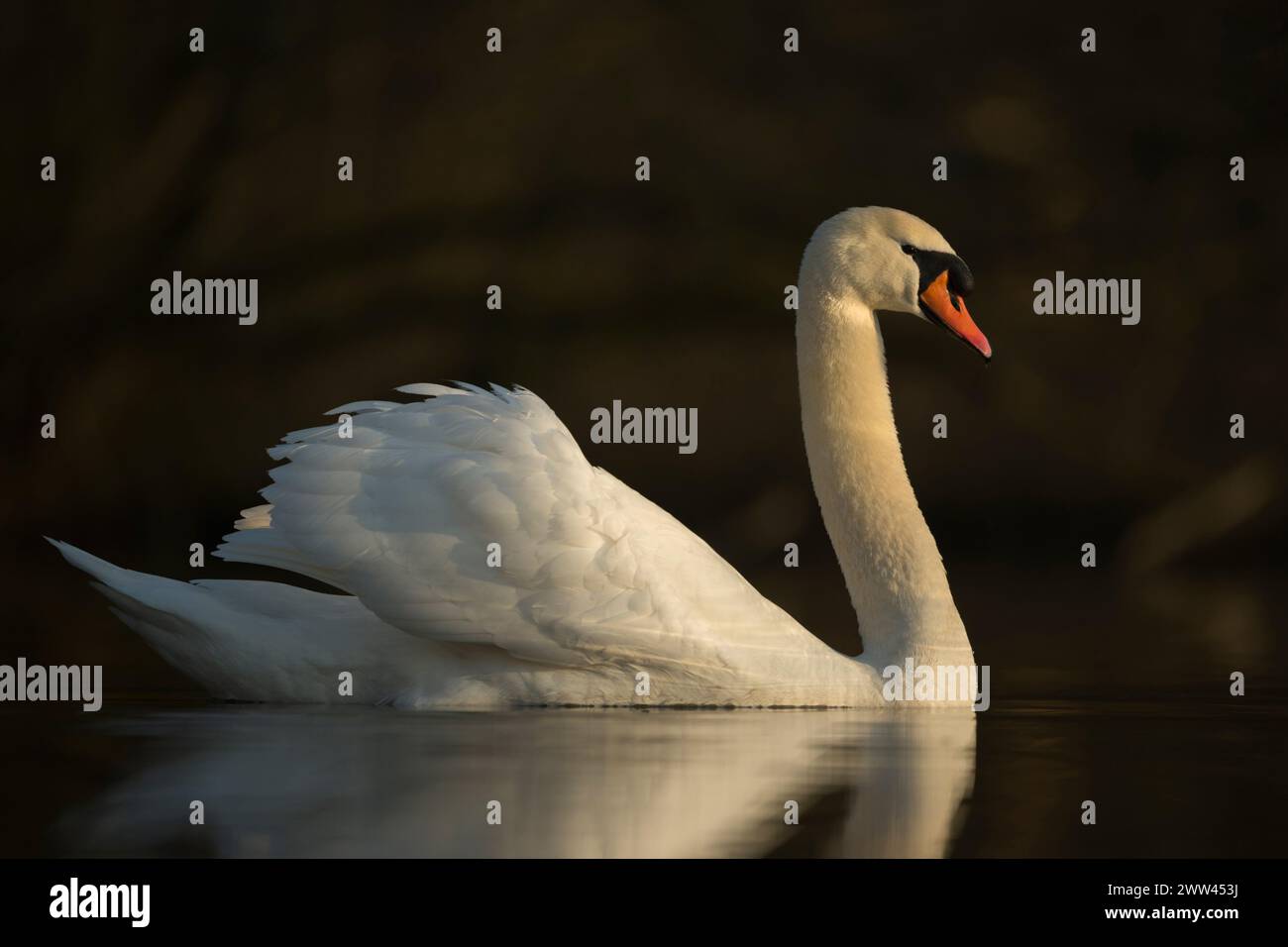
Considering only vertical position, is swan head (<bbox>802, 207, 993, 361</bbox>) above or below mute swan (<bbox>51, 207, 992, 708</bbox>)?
above

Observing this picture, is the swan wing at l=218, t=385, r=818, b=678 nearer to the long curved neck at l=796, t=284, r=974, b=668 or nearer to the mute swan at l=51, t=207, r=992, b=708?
the mute swan at l=51, t=207, r=992, b=708

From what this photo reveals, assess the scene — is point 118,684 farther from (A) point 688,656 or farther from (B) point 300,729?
(A) point 688,656

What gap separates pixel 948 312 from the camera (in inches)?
280

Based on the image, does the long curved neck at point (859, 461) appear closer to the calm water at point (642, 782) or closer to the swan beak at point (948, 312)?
the swan beak at point (948, 312)

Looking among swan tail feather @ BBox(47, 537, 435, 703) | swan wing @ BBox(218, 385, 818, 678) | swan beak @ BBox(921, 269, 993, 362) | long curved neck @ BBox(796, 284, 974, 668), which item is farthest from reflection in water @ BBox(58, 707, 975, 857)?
swan beak @ BBox(921, 269, 993, 362)

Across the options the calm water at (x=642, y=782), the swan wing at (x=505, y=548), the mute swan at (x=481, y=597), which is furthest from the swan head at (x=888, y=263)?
the calm water at (x=642, y=782)

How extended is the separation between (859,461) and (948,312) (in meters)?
0.54

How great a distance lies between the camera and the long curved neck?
695 centimetres

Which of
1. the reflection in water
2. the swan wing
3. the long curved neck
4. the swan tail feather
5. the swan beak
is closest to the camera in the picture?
the reflection in water

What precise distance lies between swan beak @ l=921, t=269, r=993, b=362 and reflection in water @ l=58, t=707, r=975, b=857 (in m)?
1.26

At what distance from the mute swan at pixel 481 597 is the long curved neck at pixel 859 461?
0.18ft

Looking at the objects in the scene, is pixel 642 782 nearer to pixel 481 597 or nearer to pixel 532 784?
pixel 532 784

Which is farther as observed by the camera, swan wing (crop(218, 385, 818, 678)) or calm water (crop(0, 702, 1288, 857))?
swan wing (crop(218, 385, 818, 678))

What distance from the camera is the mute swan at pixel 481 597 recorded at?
20.8 feet
